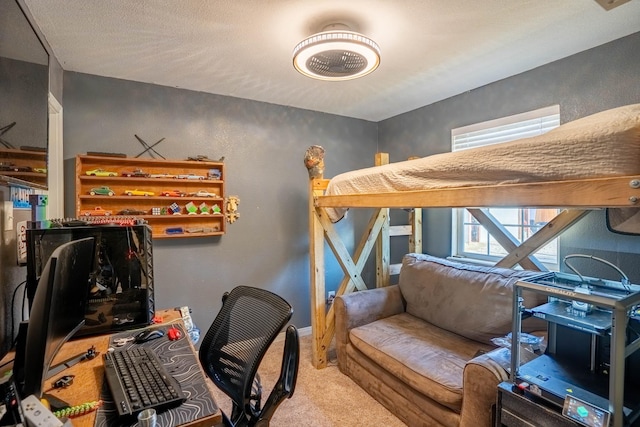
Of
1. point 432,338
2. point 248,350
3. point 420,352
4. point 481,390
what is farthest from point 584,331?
point 248,350

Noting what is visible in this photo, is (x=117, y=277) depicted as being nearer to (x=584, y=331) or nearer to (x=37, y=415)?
(x=37, y=415)

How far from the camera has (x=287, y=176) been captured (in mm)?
3301

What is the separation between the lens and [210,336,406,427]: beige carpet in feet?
6.73

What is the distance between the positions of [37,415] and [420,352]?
6.35 ft

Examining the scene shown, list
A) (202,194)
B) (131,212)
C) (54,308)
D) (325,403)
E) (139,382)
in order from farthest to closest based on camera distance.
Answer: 1. (202,194)
2. (131,212)
3. (325,403)
4. (139,382)
5. (54,308)

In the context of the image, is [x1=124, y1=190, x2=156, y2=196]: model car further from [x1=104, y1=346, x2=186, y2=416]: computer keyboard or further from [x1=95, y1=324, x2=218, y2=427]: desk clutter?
[x1=104, y1=346, x2=186, y2=416]: computer keyboard

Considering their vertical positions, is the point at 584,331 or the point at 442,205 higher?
the point at 442,205

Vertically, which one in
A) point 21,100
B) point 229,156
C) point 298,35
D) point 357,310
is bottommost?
point 357,310

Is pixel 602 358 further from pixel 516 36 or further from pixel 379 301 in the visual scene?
pixel 516 36

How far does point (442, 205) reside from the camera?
5.15 ft

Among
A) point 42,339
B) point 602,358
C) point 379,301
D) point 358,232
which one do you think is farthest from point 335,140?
point 42,339

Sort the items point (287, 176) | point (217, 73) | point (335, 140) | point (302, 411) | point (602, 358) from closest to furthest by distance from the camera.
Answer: point (602, 358)
point (302, 411)
point (217, 73)
point (287, 176)
point (335, 140)

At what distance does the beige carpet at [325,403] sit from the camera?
205 cm

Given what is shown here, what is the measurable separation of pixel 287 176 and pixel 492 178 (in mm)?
2230
